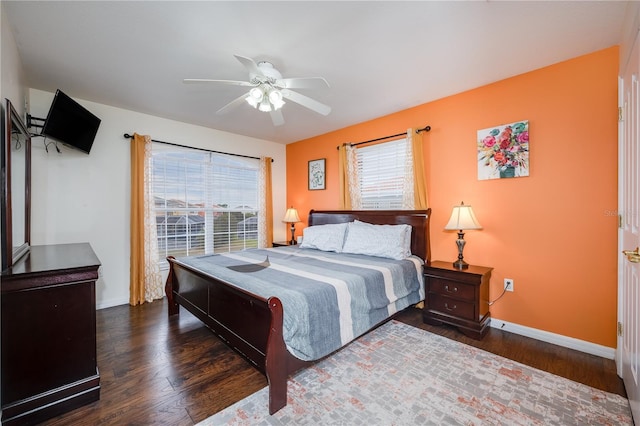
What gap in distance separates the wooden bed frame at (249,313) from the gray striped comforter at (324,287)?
0.07 metres

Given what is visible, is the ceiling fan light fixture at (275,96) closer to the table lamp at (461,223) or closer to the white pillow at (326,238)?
the white pillow at (326,238)

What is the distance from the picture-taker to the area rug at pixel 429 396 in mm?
1600

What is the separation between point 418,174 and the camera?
3424 mm

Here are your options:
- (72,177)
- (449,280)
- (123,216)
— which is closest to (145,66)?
(72,177)

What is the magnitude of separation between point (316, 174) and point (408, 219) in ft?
6.50

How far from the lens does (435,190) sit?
3.34 metres

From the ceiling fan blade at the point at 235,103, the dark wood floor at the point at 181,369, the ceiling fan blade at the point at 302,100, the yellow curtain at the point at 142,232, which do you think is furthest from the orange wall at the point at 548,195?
the yellow curtain at the point at 142,232

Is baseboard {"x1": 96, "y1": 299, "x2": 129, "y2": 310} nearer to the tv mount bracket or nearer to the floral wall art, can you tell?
the tv mount bracket

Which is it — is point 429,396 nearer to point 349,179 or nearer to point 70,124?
point 349,179

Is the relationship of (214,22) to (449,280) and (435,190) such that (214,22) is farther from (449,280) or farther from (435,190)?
(449,280)

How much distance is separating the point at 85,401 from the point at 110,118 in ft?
10.5

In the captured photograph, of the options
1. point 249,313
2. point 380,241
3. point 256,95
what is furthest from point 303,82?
point 380,241

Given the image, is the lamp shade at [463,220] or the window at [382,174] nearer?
the lamp shade at [463,220]

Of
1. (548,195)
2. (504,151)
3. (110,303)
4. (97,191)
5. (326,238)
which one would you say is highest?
(504,151)
